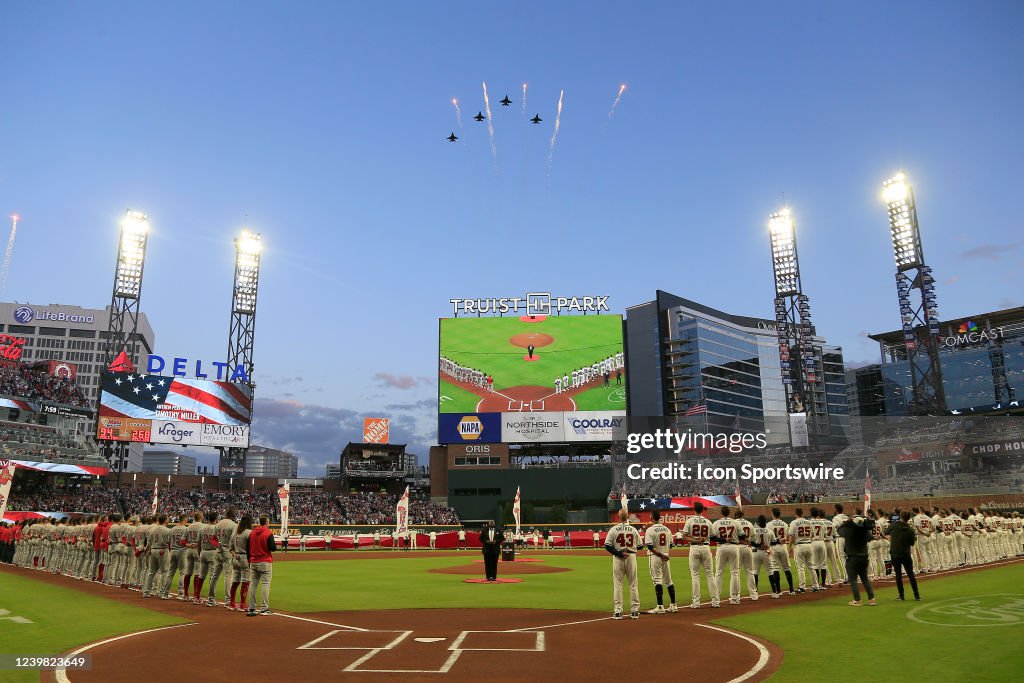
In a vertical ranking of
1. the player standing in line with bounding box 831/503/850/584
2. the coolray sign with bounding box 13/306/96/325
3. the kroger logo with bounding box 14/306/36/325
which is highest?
the coolray sign with bounding box 13/306/96/325

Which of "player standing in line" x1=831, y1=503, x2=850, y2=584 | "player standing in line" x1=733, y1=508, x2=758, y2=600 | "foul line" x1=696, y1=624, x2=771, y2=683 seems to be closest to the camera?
"foul line" x1=696, y1=624, x2=771, y2=683

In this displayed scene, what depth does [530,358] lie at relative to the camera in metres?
77.9

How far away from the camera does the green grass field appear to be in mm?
11609

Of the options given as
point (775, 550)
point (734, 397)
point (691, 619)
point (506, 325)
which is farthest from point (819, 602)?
point (734, 397)

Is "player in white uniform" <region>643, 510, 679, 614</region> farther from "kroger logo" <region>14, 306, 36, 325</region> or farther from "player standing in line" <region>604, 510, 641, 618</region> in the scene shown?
"kroger logo" <region>14, 306, 36, 325</region>

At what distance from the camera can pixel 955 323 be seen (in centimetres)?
11656

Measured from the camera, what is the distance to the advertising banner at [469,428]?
76.2m

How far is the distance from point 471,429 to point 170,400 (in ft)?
102

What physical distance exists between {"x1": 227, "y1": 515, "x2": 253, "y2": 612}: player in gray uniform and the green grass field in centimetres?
155

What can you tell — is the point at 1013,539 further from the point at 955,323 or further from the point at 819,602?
the point at 955,323

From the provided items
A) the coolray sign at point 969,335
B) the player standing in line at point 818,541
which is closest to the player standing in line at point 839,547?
the player standing in line at point 818,541

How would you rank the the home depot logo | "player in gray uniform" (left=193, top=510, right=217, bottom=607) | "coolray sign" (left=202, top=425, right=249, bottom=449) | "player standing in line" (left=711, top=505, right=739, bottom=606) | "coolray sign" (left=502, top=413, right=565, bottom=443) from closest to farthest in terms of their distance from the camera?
1. "player standing in line" (left=711, top=505, right=739, bottom=606)
2. "player in gray uniform" (left=193, top=510, right=217, bottom=607)
3. "coolray sign" (left=202, top=425, right=249, bottom=449)
4. "coolray sign" (left=502, top=413, right=565, bottom=443)
5. the the home depot logo

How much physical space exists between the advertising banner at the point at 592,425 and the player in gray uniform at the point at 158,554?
2320 inches

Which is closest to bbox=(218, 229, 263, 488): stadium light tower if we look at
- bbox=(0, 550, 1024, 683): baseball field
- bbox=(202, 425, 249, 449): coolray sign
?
bbox=(202, 425, 249, 449): coolray sign
